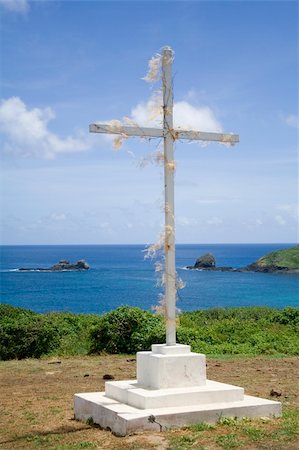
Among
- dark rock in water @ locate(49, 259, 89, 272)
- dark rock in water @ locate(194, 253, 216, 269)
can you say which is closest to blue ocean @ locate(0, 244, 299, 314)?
dark rock in water @ locate(194, 253, 216, 269)

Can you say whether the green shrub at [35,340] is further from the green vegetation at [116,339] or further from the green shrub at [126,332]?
the green shrub at [126,332]

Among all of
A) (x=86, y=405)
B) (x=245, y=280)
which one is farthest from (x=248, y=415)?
(x=245, y=280)

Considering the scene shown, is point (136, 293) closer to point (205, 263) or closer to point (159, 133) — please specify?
point (205, 263)

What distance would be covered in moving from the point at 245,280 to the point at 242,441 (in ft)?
309

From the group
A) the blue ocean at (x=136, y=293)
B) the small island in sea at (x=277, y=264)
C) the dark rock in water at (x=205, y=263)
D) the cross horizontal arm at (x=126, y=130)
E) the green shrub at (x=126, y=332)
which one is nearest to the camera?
the cross horizontal arm at (x=126, y=130)

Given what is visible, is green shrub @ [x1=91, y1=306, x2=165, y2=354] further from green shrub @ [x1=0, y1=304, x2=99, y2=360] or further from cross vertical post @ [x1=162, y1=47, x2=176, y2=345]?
cross vertical post @ [x1=162, y1=47, x2=176, y2=345]

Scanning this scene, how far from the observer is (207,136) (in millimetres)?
8914

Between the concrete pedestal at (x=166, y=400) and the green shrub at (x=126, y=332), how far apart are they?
7.06 metres

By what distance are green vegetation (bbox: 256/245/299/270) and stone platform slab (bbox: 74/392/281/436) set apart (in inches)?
4293

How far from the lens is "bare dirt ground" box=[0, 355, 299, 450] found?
23.8ft

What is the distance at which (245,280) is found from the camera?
100m

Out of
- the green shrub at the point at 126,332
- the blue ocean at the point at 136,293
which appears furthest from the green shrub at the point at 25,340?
the blue ocean at the point at 136,293

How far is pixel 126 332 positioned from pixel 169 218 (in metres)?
8.04

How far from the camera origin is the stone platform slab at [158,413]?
7535 mm
